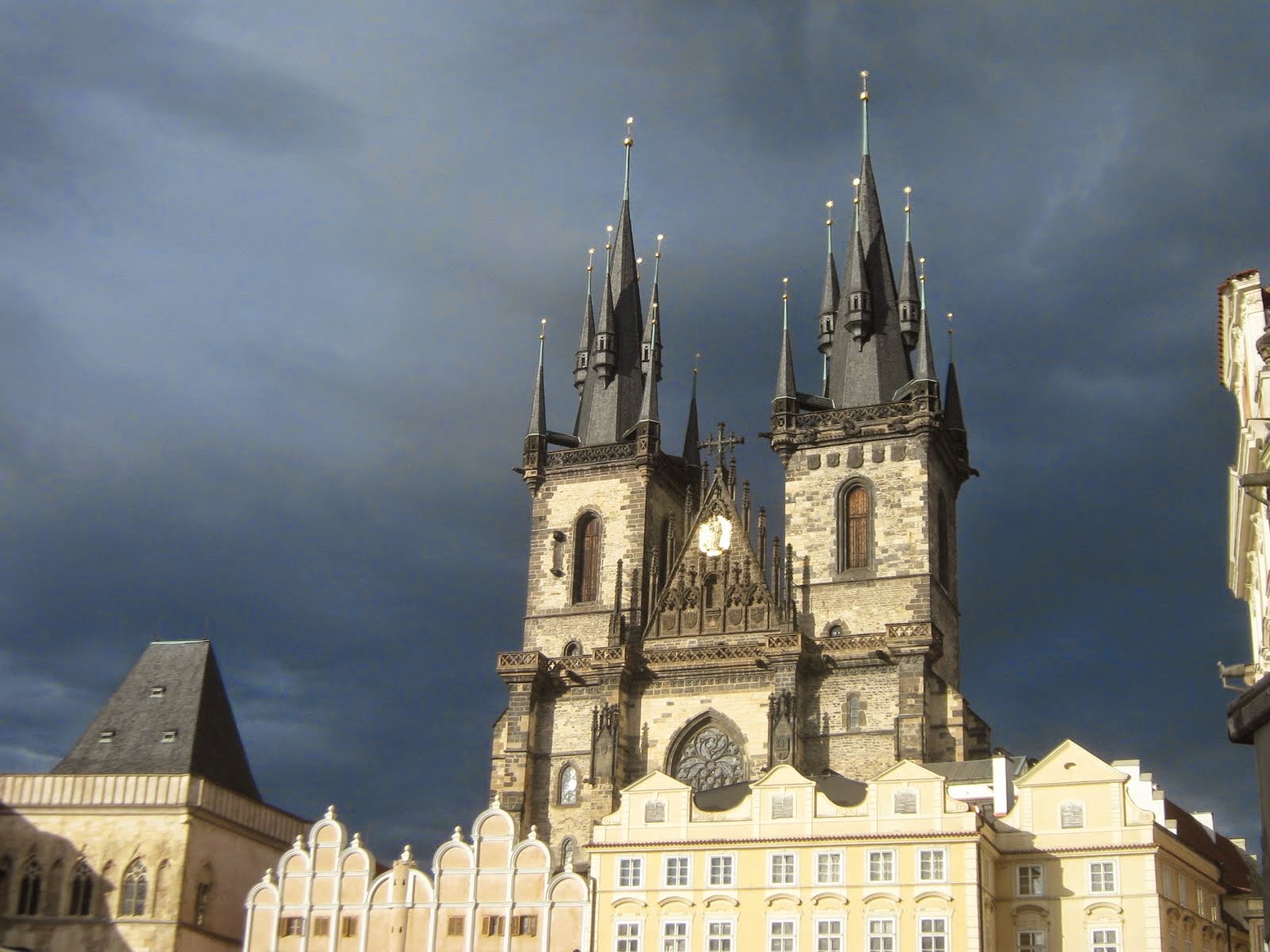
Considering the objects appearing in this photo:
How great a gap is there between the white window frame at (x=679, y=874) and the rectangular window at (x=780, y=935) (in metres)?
2.48

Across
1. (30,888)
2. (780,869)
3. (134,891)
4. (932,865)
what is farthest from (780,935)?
(30,888)

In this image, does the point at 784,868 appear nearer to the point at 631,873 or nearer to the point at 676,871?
the point at 676,871

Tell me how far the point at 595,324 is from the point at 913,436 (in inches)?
638

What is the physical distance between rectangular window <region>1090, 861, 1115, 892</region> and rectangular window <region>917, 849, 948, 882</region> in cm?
371

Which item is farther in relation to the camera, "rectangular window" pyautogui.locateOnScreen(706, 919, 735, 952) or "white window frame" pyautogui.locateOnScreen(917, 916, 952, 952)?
"rectangular window" pyautogui.locateOnScreen(706, 919, 735, 952)

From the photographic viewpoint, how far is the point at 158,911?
47.0m

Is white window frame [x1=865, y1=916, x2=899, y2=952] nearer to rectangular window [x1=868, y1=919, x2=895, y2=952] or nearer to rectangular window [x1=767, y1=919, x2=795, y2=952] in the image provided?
rectangular window [x1=868, y1=919, x2=895, y2=952]

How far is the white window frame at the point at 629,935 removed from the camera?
41.9 metres

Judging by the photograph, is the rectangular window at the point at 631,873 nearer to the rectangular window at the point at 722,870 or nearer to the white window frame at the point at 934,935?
the rectangular window at the point at 722,870

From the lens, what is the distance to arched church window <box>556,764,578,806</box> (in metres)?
57.0

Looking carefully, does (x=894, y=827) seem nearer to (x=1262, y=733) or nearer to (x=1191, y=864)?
(x=1191, y=864)

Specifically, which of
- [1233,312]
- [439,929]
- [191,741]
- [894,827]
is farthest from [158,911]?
[1233,312]

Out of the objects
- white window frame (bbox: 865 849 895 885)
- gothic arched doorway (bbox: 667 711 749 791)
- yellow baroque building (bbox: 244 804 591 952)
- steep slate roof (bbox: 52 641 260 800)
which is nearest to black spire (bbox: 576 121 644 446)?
gothic arched doorway (bbox: 667 711 749 791)

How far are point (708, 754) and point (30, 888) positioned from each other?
22.0m
